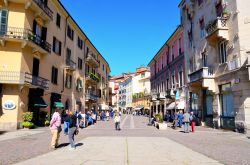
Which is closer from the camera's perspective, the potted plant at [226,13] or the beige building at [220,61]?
the beige building at [220,61]

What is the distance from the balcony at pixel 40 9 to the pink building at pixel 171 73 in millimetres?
15374

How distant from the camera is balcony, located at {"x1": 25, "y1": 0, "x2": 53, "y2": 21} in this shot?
20.2m

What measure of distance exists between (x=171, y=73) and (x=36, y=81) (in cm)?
2094

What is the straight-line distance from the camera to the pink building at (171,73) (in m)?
30.0

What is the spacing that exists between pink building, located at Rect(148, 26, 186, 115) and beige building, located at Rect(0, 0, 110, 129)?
44.7 ft

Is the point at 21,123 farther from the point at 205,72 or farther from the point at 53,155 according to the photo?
the point at 205,72

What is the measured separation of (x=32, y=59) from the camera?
2153 cm

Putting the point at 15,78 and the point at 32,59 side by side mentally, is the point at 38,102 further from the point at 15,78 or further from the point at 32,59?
the point at 32,59

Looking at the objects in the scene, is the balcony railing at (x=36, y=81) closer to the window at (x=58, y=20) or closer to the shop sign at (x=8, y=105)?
the shop sign at (x=8, y=105)

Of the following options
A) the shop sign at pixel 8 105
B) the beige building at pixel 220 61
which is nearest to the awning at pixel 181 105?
the beige building at pixel 220 61

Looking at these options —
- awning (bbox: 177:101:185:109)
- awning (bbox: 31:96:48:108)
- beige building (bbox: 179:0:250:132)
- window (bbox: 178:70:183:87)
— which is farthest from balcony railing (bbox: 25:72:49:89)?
window (bbox: 178:70:183:87)

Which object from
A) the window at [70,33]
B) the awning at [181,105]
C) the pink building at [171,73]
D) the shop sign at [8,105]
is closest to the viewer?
the shop sign at [8,105]

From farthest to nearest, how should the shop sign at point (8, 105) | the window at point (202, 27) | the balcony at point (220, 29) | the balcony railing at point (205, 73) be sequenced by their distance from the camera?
the window at point (202, 27)
the balcony railing at point (205, 73)
the shop sign at point (8, 105)
the balcony at point (220, 29)

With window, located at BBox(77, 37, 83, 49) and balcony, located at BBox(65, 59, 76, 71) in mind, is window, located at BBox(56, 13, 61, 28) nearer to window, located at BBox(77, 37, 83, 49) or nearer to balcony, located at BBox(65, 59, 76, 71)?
balcony, located at BBox(65, 59, 76, 71)
